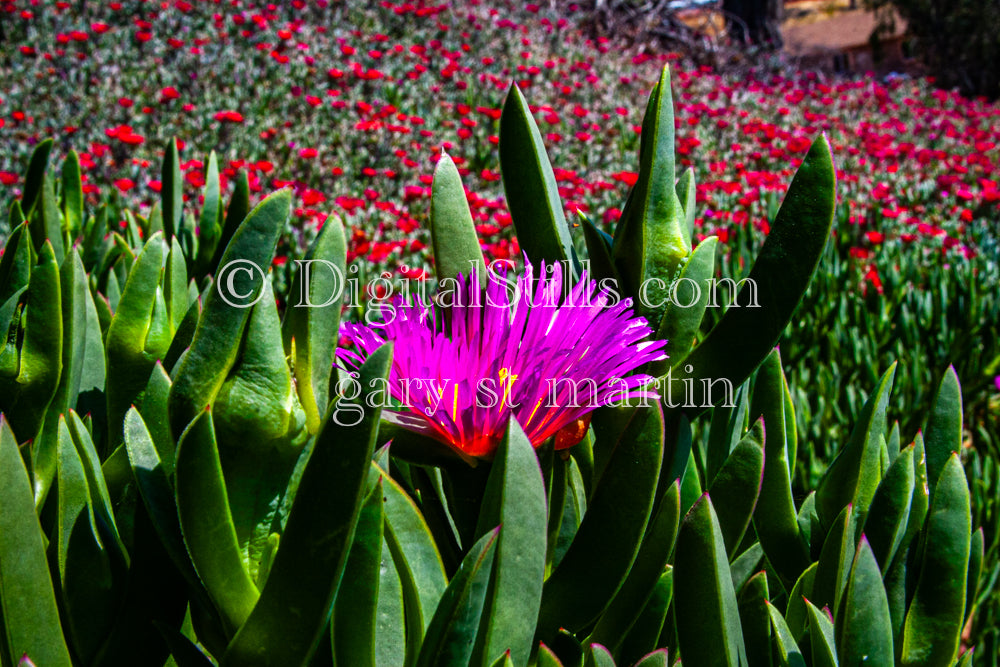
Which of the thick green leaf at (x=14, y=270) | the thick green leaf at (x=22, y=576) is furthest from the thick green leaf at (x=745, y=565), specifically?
the thick green leaf at (x=14, y=270)

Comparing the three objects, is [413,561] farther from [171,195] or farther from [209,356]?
[171,195]

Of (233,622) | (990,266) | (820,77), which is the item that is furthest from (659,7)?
(233,622)

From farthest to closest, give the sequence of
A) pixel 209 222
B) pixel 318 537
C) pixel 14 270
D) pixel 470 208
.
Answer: pixel 470 208 < pixel 209 222 < pixel 14 270 < pixel 318 537

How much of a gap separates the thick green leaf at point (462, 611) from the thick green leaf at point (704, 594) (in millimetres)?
114

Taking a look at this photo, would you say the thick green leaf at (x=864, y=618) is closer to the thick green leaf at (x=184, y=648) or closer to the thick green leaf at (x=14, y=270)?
the thick green leaf at (x=184, y=648)

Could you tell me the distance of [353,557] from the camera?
0.37 m

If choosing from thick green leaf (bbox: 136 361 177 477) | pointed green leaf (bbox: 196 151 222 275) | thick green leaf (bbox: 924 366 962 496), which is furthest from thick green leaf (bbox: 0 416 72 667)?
pointed green leaf (bbox: 196 151 222 275)

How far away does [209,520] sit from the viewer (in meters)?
0.37

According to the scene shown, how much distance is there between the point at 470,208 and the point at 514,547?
1193 millimetres

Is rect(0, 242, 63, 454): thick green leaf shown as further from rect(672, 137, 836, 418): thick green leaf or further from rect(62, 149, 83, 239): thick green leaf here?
rect(62, 149, 83, 239): thick green leaf

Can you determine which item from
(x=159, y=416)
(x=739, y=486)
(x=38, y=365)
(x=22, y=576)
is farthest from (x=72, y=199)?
(x=739, y=486)

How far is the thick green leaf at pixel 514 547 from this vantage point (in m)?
0.38

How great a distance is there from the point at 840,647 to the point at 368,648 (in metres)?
0.26

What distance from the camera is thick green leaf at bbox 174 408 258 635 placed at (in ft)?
1.18
